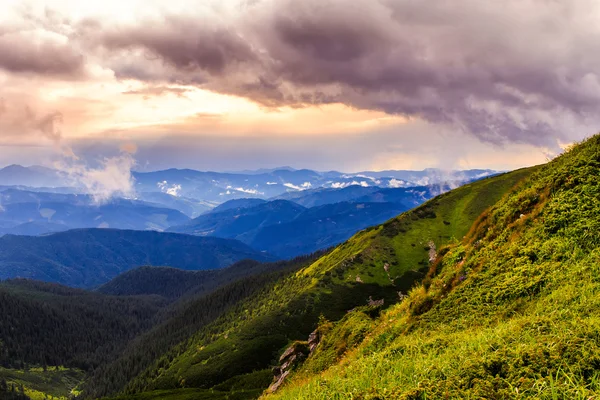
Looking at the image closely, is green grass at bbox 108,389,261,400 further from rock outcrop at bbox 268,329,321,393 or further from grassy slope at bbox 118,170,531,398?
rock outcrop at bbox 268,329,321,393

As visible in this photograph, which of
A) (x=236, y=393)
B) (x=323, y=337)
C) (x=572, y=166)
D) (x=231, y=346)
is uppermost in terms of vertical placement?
(x=572, y=166)

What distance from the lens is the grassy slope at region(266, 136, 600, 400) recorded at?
8279mm

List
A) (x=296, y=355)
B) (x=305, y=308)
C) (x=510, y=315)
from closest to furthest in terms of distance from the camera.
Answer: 1. (x=510, y=315)
2. (x=296, y=355)
3. (x=305, y=308)

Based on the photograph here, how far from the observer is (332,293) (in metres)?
173

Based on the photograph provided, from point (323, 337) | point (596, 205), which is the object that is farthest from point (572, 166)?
point (323, 337)

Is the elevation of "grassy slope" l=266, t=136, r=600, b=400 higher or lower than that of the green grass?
higher

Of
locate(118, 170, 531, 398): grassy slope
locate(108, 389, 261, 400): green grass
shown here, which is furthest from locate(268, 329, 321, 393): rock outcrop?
locate(118, 170, 531, 398): grassy slope

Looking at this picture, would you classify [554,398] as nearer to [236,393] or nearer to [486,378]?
[486,378]

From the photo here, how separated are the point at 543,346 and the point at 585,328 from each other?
52.5 inches

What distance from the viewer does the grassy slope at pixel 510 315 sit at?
27.2 feet

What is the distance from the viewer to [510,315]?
13.5 meters

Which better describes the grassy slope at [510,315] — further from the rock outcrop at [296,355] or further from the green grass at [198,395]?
the green grass at [198,395]

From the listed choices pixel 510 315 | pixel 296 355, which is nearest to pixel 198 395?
pixel 296 355

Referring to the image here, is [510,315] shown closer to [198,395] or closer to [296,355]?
[296,355]
